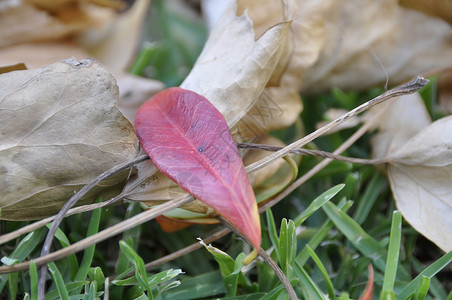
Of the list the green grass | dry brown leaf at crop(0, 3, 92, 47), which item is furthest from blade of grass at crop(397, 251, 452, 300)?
dry brown leaf at crop(0, 3, 92, 47)

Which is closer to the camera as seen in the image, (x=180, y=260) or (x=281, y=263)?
(x=281, y=263)

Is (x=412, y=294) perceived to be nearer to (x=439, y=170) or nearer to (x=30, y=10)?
(x=439, y=170)

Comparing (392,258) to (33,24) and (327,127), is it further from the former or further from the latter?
(33,24)

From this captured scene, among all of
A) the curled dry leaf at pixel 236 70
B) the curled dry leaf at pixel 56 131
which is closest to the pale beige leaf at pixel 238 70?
the curled dry leaf at pixel 236 70

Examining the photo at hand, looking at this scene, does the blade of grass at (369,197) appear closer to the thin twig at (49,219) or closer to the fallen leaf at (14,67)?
the thin twig at (49,219)

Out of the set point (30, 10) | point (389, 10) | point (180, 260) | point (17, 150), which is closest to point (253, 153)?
point (180, 260)

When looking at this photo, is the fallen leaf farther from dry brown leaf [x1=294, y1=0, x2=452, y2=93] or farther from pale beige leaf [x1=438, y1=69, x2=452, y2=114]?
pale beige leaf [x1=438, y1=69, x2=452, y2=114]

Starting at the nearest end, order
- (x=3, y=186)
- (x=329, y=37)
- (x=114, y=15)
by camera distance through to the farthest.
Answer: (x=3, y=186) → (x=329, y=37) → (x=114, y=15)
